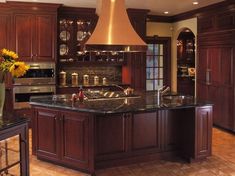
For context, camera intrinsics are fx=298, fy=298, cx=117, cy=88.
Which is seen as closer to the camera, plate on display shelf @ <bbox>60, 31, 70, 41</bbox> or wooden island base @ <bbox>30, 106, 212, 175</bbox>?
wooden island base @ <bbox>30, 106, 212, 175</bbox>

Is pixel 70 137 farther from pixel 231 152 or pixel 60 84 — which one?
pixel 60 84

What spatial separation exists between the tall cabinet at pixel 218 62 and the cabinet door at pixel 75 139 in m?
3.49

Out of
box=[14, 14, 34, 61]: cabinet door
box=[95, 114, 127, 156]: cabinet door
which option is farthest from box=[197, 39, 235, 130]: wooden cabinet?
box=[14, 14, 34, 61]: cabinet door

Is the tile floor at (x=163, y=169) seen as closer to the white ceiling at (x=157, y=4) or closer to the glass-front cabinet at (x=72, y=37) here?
the glass-front cabinet at (x=72, y=37)

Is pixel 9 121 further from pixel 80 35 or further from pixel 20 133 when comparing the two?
pixel 80 35

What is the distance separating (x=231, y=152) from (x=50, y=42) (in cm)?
419

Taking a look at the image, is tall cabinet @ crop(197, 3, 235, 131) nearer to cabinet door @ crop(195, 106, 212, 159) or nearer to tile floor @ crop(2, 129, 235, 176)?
tile floor @ crop(2, 129, 235, 176)

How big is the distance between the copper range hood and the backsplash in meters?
3.03

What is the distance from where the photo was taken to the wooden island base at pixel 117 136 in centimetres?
388

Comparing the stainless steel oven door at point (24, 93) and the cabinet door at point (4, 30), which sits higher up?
the cabinet door at point (4, 30)

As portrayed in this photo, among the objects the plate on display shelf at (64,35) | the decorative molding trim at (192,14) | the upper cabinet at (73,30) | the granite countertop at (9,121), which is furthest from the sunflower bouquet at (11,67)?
the decorative molding trim at (192,14)

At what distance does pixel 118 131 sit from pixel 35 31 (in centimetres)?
339

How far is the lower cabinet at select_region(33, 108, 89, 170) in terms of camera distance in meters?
3.86

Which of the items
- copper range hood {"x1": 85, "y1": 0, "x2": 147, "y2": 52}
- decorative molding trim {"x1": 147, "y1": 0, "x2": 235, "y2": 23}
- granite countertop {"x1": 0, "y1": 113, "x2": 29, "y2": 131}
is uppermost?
decorative molding trim {"x1": 147, "y1": 0, "x2": 235, "y2": 23}
